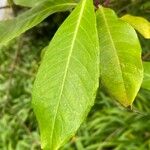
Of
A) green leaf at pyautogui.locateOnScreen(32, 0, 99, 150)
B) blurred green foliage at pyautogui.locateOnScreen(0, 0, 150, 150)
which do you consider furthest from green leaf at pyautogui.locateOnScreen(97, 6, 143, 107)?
blurred green foliage at pyautogui.locateOnScreen(0, 0, 150, 150)

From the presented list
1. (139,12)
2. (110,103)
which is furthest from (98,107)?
(139,12)

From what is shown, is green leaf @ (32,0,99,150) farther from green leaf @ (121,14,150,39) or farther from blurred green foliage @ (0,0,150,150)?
blurred green foliage @ (0,0,150,150)

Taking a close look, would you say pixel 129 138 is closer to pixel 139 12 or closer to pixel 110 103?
pixel 110 103

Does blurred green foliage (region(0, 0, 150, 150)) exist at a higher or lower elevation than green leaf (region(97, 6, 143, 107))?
lower

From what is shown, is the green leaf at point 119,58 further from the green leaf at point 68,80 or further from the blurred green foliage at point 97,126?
the blurred green foliage at point 97,126

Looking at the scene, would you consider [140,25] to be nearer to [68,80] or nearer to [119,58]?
[119,58]
